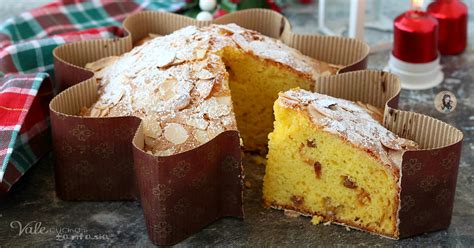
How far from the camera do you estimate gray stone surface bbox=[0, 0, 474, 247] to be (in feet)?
6.61

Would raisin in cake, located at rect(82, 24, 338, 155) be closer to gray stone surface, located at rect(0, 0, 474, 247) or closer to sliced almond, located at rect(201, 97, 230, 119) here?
sliced almond, located at rect(201, 97, 230, 119)

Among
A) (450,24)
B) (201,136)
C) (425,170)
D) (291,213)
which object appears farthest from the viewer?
(450,24)

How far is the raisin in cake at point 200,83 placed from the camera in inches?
81.2

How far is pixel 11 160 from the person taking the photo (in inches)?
86.8

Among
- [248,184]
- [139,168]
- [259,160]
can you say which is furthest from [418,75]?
[139,168]

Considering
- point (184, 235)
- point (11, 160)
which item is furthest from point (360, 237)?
A: point (11, 160)

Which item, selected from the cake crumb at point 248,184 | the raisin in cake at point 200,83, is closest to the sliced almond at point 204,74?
the raisin in cake at point 200,83

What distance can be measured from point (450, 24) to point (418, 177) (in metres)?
1.29

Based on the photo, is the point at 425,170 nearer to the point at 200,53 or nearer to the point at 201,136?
the point at 201,136

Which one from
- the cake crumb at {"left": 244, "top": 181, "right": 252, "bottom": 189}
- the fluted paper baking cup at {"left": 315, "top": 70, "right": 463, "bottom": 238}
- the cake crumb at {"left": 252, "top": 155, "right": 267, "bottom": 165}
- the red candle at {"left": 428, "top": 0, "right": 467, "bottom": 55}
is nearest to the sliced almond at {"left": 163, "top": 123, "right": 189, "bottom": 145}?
the cake crumb at {"left": 244, "top": 181, "right": 252, "bottom": 189}

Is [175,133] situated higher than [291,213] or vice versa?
[175,133]

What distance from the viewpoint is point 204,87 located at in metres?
2.13

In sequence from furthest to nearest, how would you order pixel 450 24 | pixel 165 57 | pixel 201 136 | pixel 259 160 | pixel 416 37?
pixel 450 24 < pixel 416 37 < pixel 259 160 < pixel 165 57 < pixel 201 136

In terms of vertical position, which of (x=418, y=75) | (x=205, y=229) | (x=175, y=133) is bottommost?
(x=205, y=229)
